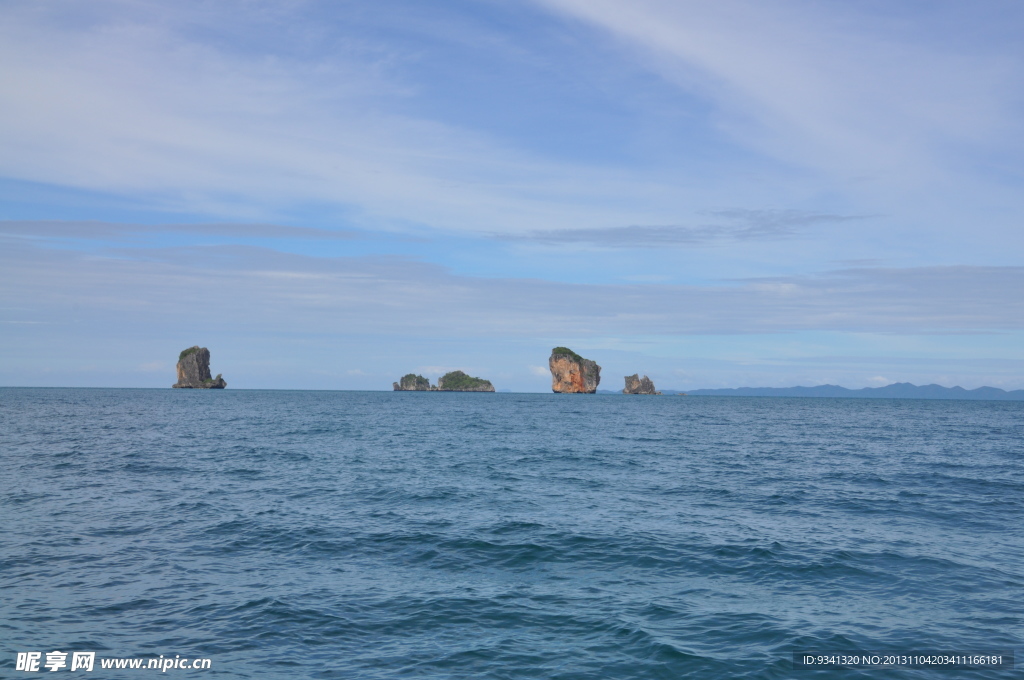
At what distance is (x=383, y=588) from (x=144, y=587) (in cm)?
650

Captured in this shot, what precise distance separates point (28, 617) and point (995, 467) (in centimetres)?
5618

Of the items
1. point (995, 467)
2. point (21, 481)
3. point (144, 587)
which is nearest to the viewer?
point (144, 587)

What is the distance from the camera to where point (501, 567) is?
68.2 feet

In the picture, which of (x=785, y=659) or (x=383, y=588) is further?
(x=383, y=588)

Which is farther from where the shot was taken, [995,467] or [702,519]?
[995,467]

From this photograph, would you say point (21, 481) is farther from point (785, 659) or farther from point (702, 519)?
point (785, 659)

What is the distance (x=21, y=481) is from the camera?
35281 millimetres

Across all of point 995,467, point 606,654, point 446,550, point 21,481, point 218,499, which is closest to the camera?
point 606,654

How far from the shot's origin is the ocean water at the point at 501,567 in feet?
47.9

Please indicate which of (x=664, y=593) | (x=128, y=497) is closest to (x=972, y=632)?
(x=664, y=593)

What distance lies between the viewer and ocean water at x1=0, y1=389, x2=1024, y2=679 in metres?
14.6

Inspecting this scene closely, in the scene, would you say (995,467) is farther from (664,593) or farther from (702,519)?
(664,593)

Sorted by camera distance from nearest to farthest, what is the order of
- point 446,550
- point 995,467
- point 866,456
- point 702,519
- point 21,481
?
point 446,550, point 702,519, point 21,481, point 995,467, point 866,456

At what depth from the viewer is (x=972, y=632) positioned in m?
15.9
